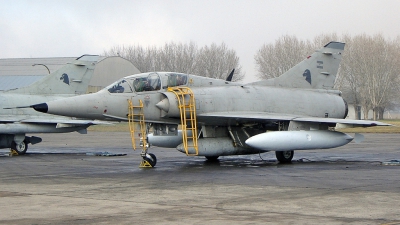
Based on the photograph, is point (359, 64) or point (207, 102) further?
point (359, 64)

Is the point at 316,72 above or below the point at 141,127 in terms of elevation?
above

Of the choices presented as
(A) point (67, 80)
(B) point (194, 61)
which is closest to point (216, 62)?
(B) point (194, 61)

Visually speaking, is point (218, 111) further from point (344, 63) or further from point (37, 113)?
point (344, 63)

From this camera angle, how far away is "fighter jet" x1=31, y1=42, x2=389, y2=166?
16.0 metres

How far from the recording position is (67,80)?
2352cm

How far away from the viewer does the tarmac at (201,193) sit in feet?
26.2

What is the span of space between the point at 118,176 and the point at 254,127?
5.63 meters

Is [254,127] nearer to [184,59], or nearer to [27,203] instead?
[27,203]

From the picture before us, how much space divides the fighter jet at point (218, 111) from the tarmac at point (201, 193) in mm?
679

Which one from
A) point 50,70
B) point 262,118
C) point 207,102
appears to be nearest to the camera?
point 262,118

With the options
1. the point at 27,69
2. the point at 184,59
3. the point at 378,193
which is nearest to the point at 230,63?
the point at 184,59

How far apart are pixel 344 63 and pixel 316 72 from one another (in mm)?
58951

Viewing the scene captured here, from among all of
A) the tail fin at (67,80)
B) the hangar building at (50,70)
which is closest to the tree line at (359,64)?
the hangar building at (50,70)

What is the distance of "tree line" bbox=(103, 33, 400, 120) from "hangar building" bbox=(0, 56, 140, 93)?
806 inches
